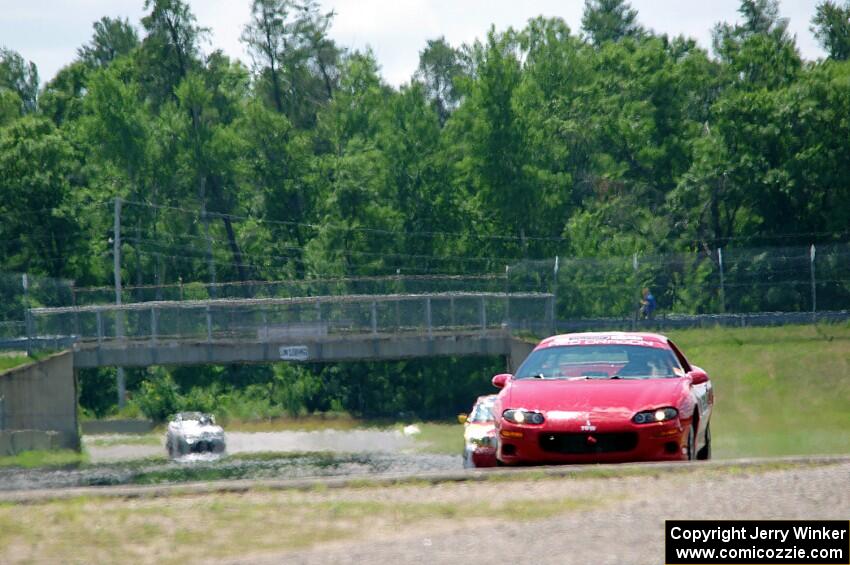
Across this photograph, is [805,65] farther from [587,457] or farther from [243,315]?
[587,457]

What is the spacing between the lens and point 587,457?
520 inches

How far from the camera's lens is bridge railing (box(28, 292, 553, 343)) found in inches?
1850

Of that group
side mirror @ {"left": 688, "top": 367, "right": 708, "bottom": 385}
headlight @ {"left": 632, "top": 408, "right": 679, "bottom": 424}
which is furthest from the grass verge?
side mirror @ {"left": 688, "top": 367, "right": 708, "bottom": 385}

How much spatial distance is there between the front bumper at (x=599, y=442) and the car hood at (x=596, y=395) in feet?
0.56

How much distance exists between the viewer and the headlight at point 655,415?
13.2 m

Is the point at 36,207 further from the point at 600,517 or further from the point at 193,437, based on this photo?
the point at 600,517

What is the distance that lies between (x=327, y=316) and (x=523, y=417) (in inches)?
1363

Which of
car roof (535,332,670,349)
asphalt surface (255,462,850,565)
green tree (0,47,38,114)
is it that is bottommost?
asphalt surface (255,462,850,565)

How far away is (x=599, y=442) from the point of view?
13188 mm

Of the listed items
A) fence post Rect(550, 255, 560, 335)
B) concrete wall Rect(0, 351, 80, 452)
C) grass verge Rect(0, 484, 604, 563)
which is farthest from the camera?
fence post Rect(550, 255, 560, 335)

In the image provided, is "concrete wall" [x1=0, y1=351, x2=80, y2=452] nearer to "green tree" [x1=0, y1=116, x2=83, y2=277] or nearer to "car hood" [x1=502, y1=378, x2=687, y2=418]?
"green tree" [x1=0, y1=116, x2=83, y2=277]

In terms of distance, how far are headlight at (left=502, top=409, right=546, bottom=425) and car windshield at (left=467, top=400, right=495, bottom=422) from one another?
20.7ft

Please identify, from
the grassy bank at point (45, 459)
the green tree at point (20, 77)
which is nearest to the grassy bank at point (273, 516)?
the grassy bank at point (45, 459)

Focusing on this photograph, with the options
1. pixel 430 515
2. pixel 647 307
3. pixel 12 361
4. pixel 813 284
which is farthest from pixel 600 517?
pixel 12 361
